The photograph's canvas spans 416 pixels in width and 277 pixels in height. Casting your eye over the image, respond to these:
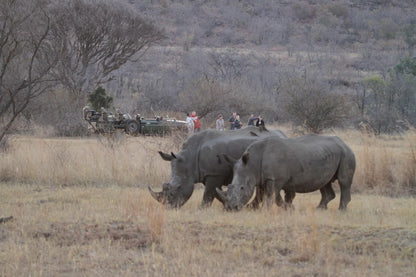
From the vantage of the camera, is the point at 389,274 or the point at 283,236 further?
the point at 283,236

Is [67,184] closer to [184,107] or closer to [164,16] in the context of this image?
[184,107]

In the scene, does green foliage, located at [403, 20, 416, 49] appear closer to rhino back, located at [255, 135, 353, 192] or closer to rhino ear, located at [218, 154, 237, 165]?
rhino back, located at [255, 135, 353, 192]

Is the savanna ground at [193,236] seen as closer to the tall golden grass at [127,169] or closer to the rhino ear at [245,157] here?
the tall golden grass at [127,169]

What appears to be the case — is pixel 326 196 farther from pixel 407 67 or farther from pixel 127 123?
pixel 407 67

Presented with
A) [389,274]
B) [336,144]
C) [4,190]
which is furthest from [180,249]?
[4,190]

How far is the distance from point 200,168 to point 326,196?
233 centimetres

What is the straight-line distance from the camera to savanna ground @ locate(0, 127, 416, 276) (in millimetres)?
6301

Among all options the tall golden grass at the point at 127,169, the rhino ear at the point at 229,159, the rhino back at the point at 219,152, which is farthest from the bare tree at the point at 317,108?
the rhino ear at the point at 229,159

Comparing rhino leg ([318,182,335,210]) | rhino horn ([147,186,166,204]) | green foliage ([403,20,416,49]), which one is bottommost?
rhino leg ([318,182,335,210])

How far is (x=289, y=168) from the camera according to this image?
9.57 m

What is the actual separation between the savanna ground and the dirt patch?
13 mm

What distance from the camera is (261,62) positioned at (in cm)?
6694

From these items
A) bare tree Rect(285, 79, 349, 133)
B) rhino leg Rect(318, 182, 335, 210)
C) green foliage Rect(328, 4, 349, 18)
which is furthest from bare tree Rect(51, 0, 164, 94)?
green foliage Rect(328, 4, 349, 18)

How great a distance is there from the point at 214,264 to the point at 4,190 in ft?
22.2
